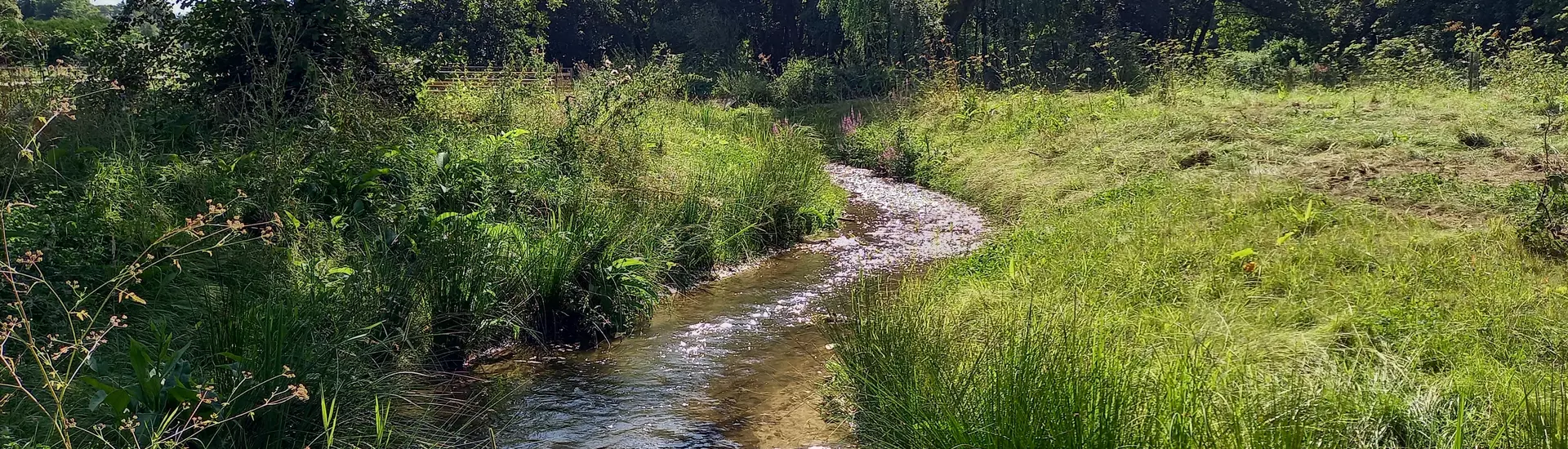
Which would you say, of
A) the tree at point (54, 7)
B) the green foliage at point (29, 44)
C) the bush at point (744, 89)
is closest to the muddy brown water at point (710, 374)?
the green foliage at point (29, 44)

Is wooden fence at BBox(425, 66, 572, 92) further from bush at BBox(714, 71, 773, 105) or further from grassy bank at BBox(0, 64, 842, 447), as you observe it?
bush at BBox(714, 71, 773, 105)

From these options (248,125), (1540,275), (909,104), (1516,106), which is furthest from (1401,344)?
(909,104)

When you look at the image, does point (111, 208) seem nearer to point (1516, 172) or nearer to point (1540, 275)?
point (1540, 275)

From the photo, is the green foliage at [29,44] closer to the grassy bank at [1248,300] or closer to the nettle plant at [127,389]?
the nettle plant at [127,389]

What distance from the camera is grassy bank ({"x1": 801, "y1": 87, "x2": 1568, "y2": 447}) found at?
2.92 metres

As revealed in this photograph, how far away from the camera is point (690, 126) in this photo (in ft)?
41.6

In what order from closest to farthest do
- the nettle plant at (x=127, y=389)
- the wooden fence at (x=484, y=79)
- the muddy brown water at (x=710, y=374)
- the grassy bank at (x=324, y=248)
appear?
1. the nettle plant at (x=127, y=389)
2. the grassy bank at (x=324, y=248)
3. the muddy brown water at (x=710, y=374)
4. the wooden fence at (x=484, y=79)

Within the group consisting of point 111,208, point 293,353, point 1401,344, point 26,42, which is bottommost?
point 1401,344

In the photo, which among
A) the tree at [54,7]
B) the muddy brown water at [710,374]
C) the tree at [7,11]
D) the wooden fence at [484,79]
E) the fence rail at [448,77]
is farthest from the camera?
the tree at [54,7]

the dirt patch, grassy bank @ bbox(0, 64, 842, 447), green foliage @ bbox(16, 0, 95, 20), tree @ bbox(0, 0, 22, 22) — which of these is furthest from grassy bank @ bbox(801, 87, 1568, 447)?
green foliage @ bbox(16, 0, 95, 20)

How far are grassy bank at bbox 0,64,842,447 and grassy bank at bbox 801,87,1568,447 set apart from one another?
2.08 meters

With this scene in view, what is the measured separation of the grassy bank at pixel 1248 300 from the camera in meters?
2.92

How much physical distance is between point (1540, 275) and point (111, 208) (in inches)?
308

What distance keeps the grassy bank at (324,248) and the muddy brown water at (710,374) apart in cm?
28
